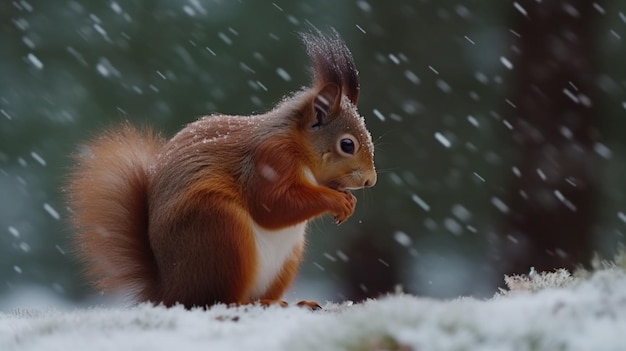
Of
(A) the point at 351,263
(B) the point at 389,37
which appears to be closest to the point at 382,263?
(A) the point at 351,263

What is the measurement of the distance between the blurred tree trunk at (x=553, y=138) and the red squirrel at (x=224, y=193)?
2175 mm

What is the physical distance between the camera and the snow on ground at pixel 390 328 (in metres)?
1.29

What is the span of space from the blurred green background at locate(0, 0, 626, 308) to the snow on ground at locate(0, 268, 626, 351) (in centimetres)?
274

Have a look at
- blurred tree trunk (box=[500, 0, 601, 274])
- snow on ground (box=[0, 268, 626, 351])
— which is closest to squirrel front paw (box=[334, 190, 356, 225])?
snow on ground (box=[0, 268, 626, 351])

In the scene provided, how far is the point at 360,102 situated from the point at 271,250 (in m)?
2.56

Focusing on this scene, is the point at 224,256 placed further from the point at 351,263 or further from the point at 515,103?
the point at 515,103

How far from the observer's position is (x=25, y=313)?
216 centimetres

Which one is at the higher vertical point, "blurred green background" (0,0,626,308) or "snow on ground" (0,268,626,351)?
"snow on ground" (0,268,626,351)

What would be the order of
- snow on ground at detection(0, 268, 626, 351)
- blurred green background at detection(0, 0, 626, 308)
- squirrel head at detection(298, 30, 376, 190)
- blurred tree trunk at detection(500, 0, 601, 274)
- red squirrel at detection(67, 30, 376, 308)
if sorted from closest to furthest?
snow on ground at detection(0, 268, 626, 351)
red squirrel at detection(67, 30, 376, 308)
squirrel head at detection(298, 30, 376, 190)
blurred tree trunk at detection(500, 0, 601, 274)
blurred green background at detection(0, 0, 626, 308)

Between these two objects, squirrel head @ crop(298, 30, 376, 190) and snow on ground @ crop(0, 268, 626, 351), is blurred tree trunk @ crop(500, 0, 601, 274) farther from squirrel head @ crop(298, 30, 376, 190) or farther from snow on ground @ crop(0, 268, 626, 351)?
snow on ground @ crop(0, 268, 626, 351)

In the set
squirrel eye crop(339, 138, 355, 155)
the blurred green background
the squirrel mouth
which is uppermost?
squirrel eye crop(339, 138, 355, 155)

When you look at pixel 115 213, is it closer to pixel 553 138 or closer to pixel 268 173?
pixel 268 173

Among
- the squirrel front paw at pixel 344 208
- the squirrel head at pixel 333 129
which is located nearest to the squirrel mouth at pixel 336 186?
the squirrel head at pixel 333 129

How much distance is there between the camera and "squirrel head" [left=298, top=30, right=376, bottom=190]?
7.13 feet
